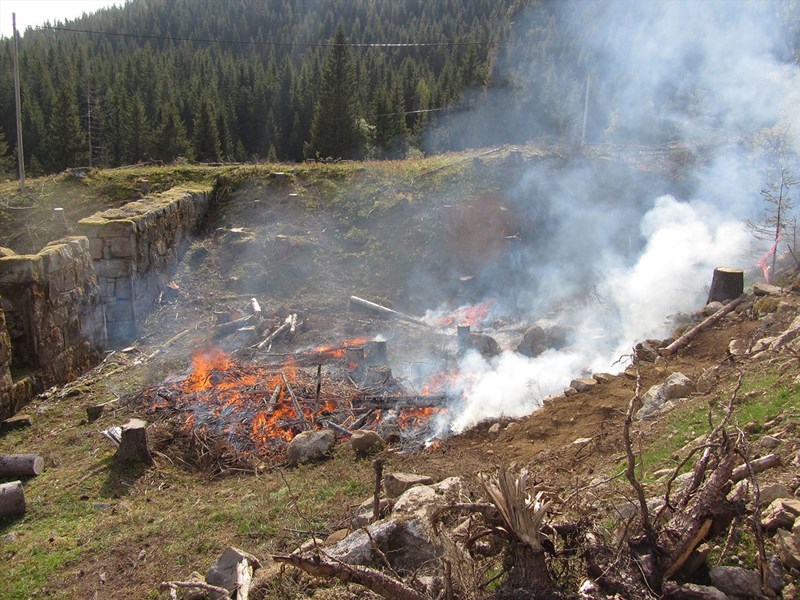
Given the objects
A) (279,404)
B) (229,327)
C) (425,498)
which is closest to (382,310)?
(229,327)

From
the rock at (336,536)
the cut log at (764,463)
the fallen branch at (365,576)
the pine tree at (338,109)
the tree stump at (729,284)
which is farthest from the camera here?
the pine tree at (338,109)

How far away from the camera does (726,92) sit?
18.8m

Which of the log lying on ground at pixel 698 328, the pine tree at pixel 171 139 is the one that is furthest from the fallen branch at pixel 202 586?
the pine tree at pixel 171 139

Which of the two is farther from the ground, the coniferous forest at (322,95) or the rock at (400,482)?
the coniferous forest at (322,95)

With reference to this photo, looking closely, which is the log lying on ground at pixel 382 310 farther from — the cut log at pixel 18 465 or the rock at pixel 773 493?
the rock at pixel 773 493

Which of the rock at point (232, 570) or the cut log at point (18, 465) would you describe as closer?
the rock at point (232, 570)

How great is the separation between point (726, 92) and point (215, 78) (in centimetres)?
4764

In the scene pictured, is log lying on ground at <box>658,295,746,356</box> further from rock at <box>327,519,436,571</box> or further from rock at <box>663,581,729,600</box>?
rock at <box>663,581,729,600</box>

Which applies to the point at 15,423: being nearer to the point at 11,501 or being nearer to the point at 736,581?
the point at 11,501

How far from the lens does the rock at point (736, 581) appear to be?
2935 millimetres

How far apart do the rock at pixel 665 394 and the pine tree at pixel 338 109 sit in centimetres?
2859

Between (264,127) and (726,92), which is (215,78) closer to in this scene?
(264,127)

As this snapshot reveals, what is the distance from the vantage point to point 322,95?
3400 cm

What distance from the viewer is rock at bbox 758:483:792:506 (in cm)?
352
